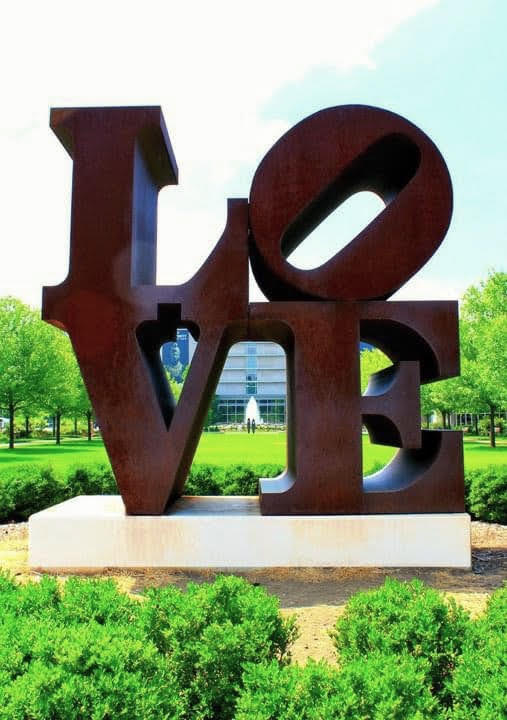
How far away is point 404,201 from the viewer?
8.52 meters

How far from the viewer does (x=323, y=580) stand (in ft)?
24.7

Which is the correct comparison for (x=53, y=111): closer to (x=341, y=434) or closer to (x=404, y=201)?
(x=404, y=201)

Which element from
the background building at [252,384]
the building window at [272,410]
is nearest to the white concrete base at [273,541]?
the building window at [272,410]

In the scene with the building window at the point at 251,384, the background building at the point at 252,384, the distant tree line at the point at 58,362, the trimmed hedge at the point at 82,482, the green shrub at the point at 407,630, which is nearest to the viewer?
the green shrub at the point at 407,630

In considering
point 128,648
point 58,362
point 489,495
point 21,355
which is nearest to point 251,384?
point 58,362

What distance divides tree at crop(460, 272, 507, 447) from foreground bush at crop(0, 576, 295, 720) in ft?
79.2

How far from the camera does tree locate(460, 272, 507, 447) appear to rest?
86.0 ft

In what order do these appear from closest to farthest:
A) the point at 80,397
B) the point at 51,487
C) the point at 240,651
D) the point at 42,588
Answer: the point at 240,651
the point at 42,588
the point at 51,487
the point at 80,397

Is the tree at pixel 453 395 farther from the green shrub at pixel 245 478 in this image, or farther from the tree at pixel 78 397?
the tree at pixel 78 397

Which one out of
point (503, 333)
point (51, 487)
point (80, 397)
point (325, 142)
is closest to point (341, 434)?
point (325, 142)

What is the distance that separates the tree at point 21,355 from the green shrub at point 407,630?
30.0 meters

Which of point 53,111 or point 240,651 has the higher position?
point 53,111

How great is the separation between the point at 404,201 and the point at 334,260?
4.27 ft

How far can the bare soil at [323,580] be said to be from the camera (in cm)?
647
